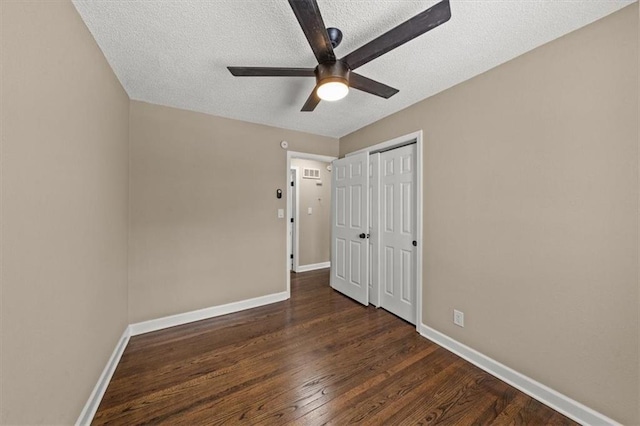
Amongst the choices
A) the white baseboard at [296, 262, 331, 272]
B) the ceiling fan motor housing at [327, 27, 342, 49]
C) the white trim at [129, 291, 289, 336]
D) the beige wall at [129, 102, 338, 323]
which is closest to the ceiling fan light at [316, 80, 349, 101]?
the ceiling fan motor housing at [327, 27, 342, 49]

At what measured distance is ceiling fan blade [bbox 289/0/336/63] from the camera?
38.7 inches

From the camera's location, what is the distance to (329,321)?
2648mm

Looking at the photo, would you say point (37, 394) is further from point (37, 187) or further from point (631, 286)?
point (631, 286)

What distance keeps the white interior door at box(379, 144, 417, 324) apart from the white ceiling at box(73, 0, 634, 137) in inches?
28.4

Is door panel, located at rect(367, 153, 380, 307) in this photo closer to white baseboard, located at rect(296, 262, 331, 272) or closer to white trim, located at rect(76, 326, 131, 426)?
white baseboard, located at rect(296, 262, 331, 272)

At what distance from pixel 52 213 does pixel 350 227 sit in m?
2.79

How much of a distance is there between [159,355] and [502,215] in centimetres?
311

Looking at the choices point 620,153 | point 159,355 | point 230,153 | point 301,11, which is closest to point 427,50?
point 301,11

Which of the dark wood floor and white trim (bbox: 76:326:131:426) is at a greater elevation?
white trim (bbox: 76:326:131:426)

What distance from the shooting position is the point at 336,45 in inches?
58.9

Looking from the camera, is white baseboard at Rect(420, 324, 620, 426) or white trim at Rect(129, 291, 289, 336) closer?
white baseboard at Rect(420, 324, 620, 426)

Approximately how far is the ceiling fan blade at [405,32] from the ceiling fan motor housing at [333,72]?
0.05m

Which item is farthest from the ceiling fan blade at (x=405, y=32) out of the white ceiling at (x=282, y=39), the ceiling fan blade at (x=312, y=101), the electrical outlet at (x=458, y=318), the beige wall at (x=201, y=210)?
the electrical outlet at (x=458, y=318)

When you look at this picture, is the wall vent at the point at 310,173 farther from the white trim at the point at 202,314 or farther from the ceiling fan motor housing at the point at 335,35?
the ceiling fan motor housing at the point at 335,35
